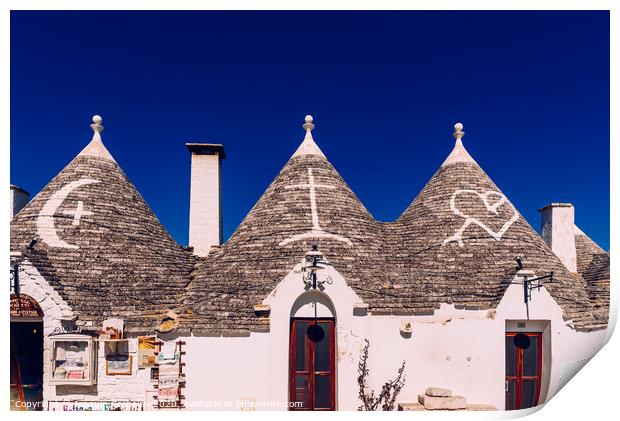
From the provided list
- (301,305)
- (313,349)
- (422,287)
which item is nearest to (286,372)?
(313,349)

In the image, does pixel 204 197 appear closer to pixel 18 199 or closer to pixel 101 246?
pixel 101 246

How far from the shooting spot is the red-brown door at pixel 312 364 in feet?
19.7

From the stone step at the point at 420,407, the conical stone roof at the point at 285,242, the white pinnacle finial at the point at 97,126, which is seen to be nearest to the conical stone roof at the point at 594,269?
the stone step at the point at 420,407

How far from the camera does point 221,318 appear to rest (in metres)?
6.03

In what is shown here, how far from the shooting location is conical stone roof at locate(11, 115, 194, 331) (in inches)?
240

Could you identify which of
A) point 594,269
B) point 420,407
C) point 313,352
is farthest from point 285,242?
point 594,269

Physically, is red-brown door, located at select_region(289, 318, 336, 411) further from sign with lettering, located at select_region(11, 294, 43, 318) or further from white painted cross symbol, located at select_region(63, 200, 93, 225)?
white painted cross symbol, located at select_region(63, 200, 93, 225)

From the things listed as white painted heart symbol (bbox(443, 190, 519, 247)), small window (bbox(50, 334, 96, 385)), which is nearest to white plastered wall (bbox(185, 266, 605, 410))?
white painted heart symbol (bbox(443, 190, 519, 247))

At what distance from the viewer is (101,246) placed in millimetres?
6629

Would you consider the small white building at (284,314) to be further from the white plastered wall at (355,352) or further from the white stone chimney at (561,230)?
the white stone chimney at (561,230)

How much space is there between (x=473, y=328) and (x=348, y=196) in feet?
10.7

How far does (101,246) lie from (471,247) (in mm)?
6390

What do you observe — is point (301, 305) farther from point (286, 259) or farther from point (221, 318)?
point (221, 318)

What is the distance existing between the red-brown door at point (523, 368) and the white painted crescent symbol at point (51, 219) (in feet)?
23.5
